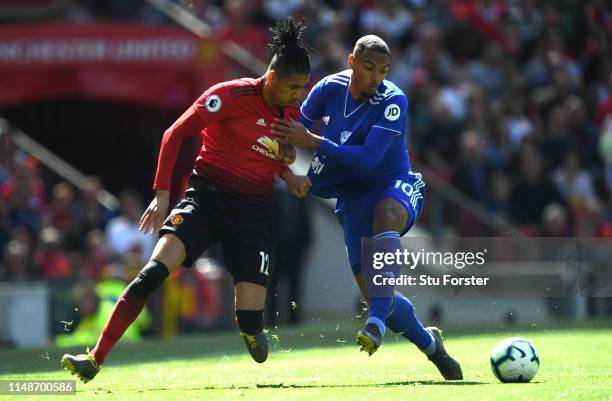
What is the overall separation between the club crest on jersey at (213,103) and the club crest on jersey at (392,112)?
1.12 meters

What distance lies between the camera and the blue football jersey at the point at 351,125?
870cm

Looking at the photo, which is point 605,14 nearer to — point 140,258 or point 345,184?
point 140,258

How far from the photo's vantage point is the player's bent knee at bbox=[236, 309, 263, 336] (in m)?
8.95

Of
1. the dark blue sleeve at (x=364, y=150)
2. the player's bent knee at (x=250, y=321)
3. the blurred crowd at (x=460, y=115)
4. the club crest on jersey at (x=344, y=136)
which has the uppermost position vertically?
the blurred crowd at (x=460, y=115)

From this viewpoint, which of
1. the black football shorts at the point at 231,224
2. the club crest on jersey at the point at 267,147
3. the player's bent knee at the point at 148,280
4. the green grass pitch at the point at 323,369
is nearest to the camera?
the green grass pitch at the point at 323,369

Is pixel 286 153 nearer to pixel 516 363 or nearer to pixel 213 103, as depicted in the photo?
pixel 213 103

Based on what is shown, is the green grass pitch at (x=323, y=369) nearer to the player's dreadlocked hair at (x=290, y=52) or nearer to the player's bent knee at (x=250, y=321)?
the player's bent knee at (x=250, y=321)

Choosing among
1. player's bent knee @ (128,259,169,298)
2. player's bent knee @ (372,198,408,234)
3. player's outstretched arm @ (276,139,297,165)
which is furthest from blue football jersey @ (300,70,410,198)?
player's bent knee @ (128,259,169,298)

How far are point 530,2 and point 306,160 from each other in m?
5.86

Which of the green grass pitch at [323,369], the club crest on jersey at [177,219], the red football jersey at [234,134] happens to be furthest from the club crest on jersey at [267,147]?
the green grass pitch at [323,369]

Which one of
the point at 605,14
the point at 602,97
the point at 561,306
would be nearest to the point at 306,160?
the point at 561,306

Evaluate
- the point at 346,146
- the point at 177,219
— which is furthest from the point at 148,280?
the point at 346,146

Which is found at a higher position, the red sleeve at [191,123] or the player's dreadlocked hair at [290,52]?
the player's dreadlocked hair at [290,52]

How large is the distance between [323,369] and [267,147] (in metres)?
2.13
